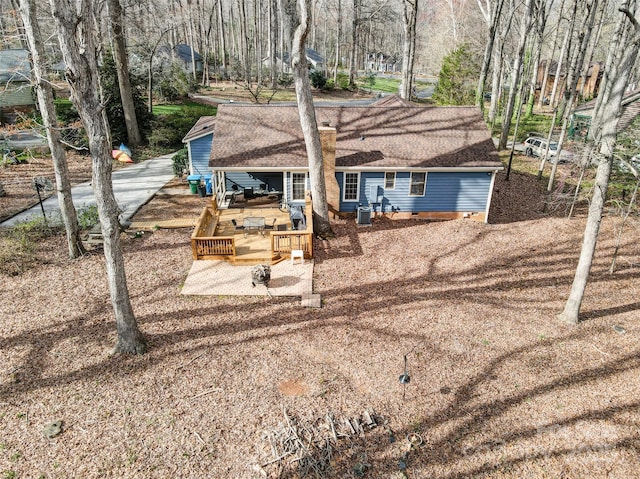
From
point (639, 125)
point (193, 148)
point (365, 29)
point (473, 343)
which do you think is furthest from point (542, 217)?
point (365, 29)

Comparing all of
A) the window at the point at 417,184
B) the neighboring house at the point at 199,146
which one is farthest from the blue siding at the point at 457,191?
the neighboring house at the point at 199,146

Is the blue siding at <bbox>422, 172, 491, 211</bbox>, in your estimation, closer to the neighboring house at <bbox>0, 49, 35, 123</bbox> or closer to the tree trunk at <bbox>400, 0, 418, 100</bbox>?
the tree trunk at <bbox>400, 0, 418, 100</bbox>

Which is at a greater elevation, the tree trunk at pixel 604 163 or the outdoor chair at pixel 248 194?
the tree trunk at pixel 604 163

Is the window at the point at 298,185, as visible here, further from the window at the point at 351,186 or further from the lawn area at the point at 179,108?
the lawn area at the point at 179,108

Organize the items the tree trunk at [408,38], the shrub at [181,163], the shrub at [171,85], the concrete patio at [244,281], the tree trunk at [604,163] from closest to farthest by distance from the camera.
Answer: the tree trunk at [604,163] < the concrete patio at [244,281] < the shrub at [181,163] < the tree trunk at [408,38] < the shrub at [171,85]

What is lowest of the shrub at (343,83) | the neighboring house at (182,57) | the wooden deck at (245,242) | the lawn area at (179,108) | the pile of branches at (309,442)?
the pile of branches at (309,442)

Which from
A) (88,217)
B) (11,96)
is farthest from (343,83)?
(88,217)

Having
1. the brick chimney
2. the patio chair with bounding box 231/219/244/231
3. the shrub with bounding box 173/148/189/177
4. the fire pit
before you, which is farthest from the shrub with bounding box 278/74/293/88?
the fire pit

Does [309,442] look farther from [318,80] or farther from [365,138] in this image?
[318,80]
